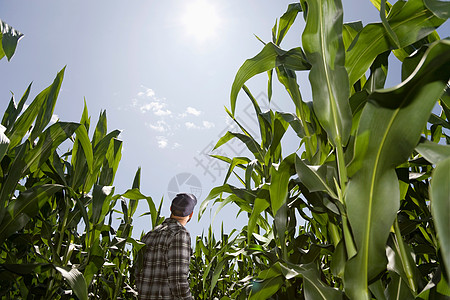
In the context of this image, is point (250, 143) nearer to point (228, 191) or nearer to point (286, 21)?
point (228, 191)

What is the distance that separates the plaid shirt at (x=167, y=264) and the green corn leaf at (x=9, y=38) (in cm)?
139

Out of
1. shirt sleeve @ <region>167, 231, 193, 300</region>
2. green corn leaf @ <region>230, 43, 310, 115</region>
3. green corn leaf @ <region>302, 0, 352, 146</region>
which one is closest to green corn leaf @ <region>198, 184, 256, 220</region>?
green corn leaf @ <region>230, 43, 310, 115</region>

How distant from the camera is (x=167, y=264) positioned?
195 centimetres

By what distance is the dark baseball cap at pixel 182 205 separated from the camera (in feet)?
6.96

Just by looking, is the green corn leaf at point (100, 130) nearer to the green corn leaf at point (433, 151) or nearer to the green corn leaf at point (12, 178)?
the green corn leaf at point (12, 178)

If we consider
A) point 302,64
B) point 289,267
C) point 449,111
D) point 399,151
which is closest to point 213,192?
point 289,267

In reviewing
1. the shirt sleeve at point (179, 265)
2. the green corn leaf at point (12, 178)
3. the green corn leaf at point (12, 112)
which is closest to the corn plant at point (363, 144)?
the green corn leaf at point (12, 178)

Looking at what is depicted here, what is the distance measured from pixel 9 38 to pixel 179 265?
1478 millimetres

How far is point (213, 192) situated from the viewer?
1.00 metres

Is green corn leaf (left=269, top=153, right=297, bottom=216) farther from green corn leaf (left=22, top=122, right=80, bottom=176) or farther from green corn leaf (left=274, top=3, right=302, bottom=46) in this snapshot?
green corn leaf (left=22, top=122, right=80, bottom=176)

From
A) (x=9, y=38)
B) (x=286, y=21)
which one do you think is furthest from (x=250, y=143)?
(x=9, y=38)

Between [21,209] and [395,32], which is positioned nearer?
[395,32]

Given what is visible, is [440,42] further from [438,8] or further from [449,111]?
[449,111]

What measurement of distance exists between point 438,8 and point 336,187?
39 centimetres
